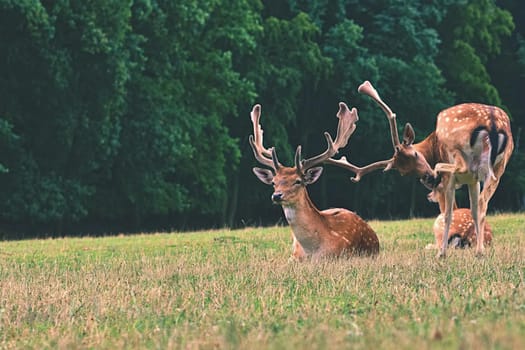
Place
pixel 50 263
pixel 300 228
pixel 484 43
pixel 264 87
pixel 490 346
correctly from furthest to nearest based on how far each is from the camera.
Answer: pixel 484 43 → pixel 264 87 → pixel 50 263 → pixel 300 228 → pixel 490 346

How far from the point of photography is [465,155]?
11430 mm

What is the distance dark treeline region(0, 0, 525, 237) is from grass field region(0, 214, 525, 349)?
457 inches

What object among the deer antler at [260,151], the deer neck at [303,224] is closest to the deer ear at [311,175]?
the deer neck at [303,224]

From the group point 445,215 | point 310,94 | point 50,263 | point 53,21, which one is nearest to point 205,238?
point 50,263

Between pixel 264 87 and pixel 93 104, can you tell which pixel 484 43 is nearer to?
pixel 264 87

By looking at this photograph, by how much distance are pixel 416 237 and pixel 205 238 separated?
3248mm

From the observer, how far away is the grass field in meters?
5.52

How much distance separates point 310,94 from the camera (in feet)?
108

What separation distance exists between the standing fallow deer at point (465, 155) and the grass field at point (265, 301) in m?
0.62

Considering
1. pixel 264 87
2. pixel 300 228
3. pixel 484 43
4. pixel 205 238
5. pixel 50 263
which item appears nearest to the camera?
pixel 300 228

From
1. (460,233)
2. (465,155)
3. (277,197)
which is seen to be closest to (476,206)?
(465,155)

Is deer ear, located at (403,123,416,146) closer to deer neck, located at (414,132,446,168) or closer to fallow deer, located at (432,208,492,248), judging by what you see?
deer neck, located at (414,132,446,168)

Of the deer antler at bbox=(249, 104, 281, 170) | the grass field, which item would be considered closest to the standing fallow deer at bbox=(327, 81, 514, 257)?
the grass field

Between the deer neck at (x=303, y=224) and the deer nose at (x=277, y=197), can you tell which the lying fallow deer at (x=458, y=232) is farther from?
the deer nose at (x=277, y=197)
